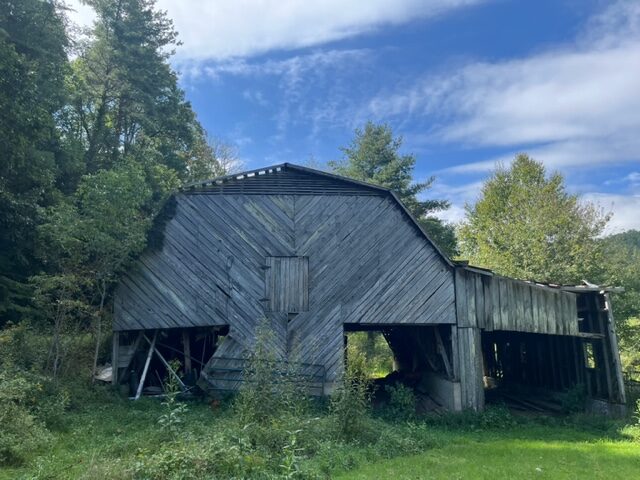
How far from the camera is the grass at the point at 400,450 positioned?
7.12 m

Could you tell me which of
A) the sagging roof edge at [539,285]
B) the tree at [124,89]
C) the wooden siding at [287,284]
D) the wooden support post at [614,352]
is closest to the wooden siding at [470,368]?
the sagging roof edge at [539,285]

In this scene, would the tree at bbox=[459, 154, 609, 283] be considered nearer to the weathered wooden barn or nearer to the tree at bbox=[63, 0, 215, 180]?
the weathered wooden barn

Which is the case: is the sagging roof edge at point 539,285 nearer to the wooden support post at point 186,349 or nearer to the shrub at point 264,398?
the shrub at point 264,398

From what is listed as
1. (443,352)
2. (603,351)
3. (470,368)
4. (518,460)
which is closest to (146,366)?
(443,352)

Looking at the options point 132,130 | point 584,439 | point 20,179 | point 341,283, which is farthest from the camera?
point 132,130

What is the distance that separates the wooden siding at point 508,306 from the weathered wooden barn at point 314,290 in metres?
0.03

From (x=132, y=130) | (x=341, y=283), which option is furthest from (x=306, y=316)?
(x=132, y=130)

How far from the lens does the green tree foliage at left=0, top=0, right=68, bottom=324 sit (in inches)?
472

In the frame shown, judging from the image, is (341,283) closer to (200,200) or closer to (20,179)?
(200,200)

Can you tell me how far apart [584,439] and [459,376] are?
3.41 metres

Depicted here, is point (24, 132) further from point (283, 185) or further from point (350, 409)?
point (350, 409)

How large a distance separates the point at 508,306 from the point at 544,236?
12.2 meters

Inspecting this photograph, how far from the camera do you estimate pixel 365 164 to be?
31.7 meters

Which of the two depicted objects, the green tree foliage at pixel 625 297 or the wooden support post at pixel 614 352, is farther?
the green tree foliage at pixel 625 297
